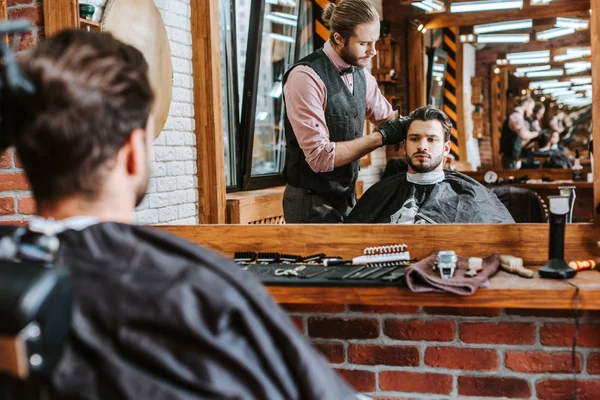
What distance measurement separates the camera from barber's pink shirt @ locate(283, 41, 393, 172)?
2760mm

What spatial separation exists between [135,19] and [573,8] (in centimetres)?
192

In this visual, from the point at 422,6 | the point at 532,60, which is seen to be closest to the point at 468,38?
the point at 422,6

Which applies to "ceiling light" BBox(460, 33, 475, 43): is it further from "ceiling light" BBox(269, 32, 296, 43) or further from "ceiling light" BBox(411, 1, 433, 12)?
"ceiling light" BBox(269, 32, 296, 43)

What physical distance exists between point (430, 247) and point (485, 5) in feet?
5.95

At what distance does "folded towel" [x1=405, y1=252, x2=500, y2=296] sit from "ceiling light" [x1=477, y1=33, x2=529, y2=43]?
102 inches

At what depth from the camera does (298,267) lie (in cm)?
230

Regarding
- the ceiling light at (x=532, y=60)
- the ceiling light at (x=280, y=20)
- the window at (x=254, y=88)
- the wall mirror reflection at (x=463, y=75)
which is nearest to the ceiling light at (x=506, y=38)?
the wall mirror reflection at (x=463, y=75)

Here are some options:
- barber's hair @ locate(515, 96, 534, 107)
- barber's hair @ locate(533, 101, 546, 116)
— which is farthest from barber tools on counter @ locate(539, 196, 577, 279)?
barber's hair @ locate(533, 101, 546, 116)

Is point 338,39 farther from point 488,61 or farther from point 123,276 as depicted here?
point 488,61

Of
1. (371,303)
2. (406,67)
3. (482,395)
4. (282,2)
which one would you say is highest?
(282,2)

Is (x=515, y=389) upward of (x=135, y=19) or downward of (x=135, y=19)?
downward

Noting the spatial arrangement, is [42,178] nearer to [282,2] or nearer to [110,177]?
[110,177]

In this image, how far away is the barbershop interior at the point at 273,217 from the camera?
1014mm

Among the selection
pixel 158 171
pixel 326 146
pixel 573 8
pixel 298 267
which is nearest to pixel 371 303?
pixel 298 267
